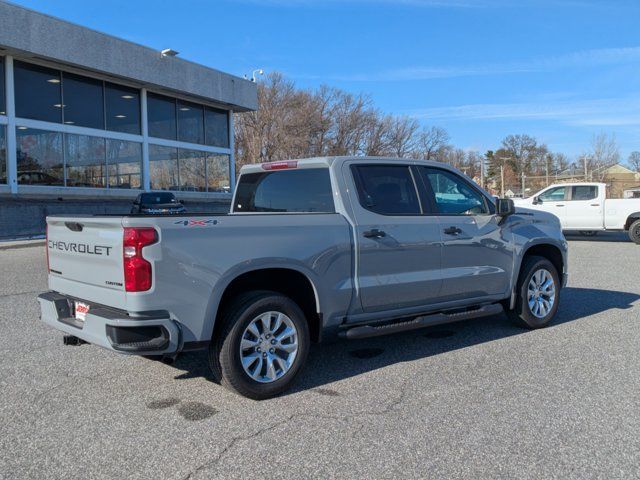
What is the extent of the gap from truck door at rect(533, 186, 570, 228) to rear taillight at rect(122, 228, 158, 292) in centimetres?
1646

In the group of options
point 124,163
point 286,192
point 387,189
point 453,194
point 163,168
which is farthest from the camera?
point 163,168

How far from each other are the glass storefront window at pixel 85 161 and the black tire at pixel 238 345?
20470mm

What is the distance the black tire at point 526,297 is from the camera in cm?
642

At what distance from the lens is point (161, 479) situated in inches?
126

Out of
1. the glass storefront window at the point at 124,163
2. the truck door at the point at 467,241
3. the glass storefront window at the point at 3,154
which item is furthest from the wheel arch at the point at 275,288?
the glass storefront window at the point at 124,163

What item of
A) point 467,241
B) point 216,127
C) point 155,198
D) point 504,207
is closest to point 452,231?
point 467,241

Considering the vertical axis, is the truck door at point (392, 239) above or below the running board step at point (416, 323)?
above

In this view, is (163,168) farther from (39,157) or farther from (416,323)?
(416,323)

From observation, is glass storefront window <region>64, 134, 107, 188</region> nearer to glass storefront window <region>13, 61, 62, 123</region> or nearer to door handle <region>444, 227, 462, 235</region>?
glass storefront window <region>13, 61, 62, 123</region>

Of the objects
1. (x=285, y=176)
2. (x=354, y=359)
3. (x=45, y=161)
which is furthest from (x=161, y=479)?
(x=45, y=161)

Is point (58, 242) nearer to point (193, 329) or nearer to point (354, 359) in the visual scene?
point (193, 329)

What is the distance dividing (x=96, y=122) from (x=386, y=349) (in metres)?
21.5

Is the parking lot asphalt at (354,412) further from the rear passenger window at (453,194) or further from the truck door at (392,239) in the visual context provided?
the rear passenger window at (453,194)

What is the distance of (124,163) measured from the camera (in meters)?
25.1
